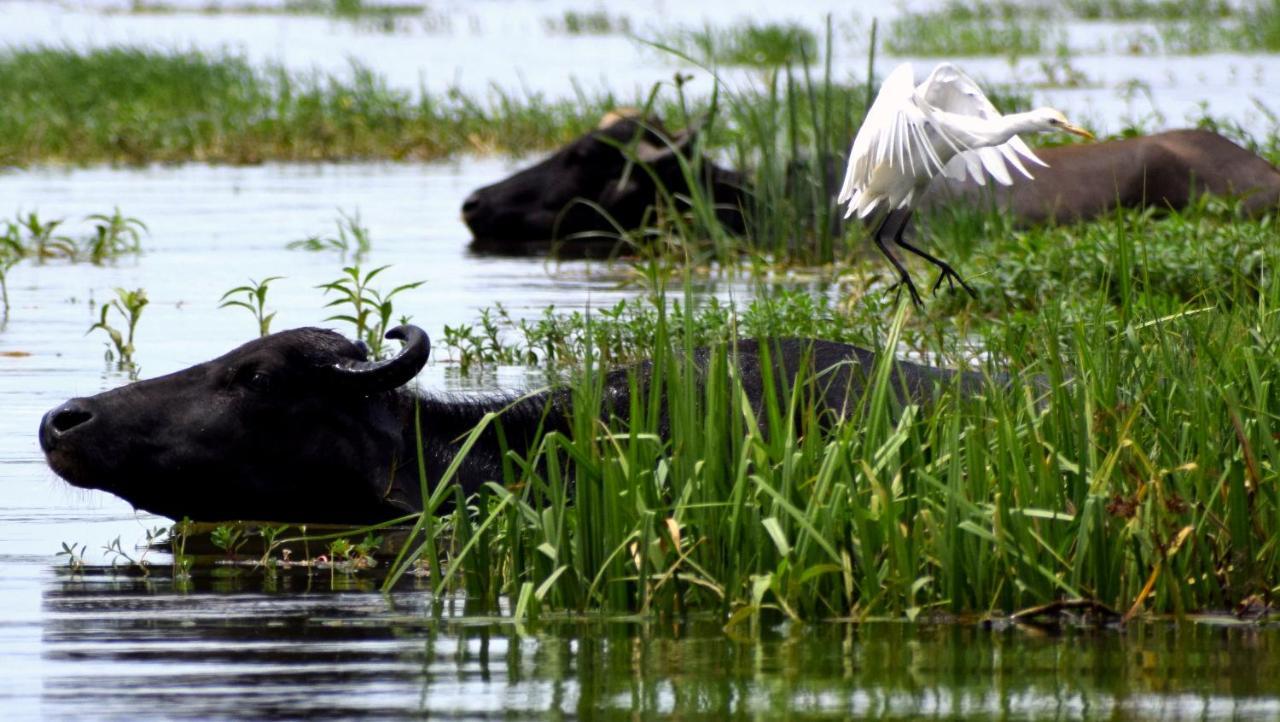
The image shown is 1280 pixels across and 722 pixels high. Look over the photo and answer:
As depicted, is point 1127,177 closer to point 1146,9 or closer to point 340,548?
point 340,548

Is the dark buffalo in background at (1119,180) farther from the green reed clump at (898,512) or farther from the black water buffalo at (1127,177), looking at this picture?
the green reed clump at (898,512)

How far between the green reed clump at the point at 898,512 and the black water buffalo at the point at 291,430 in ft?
3.29

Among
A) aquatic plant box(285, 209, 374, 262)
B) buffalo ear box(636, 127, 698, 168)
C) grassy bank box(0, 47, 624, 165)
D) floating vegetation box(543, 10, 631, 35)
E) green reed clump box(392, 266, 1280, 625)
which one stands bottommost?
green reed clump box(392, 266, 1280, 625)

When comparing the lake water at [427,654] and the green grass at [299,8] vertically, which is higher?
the green grass at [299,8]

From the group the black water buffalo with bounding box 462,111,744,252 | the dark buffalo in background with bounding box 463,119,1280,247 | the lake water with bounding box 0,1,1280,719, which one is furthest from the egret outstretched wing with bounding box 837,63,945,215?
the black water buffalo with bounding box 462,111,744,252

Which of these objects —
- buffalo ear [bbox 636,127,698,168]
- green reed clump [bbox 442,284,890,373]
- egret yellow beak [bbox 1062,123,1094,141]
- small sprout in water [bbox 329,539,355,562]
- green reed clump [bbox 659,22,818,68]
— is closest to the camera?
egret yellow beak [bbox 1062,123,1094,141]

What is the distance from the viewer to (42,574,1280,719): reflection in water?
404 centimetres

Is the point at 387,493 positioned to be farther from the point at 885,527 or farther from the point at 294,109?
the point at 294,109

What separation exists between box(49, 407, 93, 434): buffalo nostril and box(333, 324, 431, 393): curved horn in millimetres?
689

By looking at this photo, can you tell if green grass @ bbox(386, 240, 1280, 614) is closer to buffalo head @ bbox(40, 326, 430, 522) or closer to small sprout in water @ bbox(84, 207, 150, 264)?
buffalo head @ bbox(40, 326, 430, 522)

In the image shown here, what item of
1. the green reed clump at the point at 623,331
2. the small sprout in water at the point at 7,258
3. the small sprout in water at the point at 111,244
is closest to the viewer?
the green reed clump at the point at 623,331

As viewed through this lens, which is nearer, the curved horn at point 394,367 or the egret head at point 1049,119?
the egret head at point 1049,119

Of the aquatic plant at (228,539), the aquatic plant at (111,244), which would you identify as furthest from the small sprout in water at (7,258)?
the aquatic plant at (228,539)

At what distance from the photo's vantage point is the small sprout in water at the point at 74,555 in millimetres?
5668
